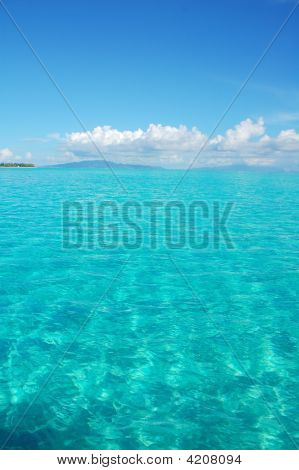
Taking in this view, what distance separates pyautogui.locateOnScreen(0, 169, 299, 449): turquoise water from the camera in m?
5.22

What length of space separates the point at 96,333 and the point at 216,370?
2802mm

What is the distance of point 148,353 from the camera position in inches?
279

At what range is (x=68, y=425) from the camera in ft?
17.3

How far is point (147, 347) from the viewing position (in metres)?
7.30

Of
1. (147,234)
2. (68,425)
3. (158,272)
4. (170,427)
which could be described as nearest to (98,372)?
(68,425)

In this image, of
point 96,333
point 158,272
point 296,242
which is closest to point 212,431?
point 96,333

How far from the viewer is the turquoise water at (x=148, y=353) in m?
5.22

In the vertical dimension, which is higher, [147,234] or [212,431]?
[147,234]

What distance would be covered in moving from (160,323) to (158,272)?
3839 mm

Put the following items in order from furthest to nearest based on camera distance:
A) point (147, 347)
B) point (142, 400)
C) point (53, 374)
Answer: point (147, 347)
point (53, 374)
point (142, 400)

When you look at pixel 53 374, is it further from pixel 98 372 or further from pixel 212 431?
pixel 212 431

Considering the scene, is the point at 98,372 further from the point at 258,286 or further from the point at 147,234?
the point at 147,234
